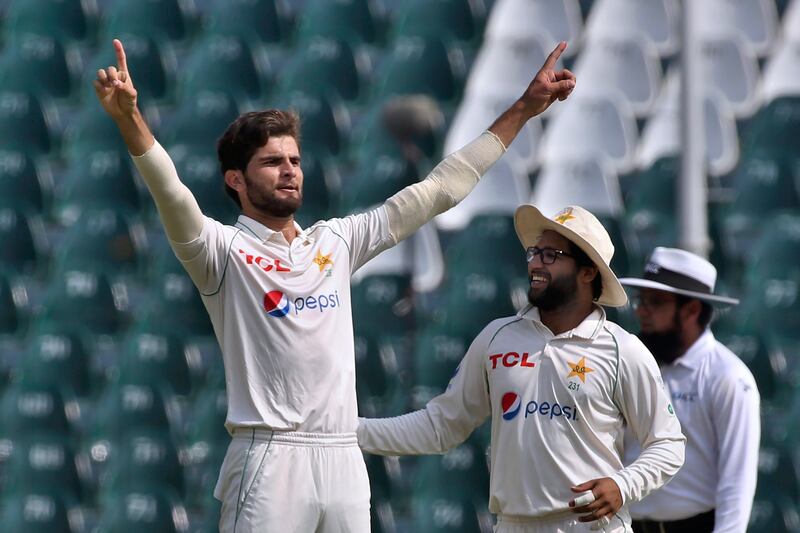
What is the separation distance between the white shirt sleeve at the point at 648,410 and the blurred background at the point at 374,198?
2.74 meters

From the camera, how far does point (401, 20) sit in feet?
23.9

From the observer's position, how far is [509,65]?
22.6ft

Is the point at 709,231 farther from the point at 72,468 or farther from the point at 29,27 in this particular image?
the point at 29,27

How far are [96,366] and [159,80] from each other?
1652 millimetres

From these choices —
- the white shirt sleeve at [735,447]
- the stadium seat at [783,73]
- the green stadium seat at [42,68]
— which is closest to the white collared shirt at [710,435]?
the white shirt sleeve at [735,447]

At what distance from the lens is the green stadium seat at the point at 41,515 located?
635 cm

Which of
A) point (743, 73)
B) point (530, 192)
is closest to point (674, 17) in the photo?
point (743, 73)

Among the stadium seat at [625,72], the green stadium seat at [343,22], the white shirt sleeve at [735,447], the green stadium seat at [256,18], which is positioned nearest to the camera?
the white shirt sleeve at [735,447]

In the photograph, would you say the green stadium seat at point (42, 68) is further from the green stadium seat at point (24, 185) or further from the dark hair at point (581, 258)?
the dark hair at point (581, 258)

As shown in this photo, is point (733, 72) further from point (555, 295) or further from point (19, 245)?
Answer: point (555, 295)

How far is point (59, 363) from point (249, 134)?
4.27 meters

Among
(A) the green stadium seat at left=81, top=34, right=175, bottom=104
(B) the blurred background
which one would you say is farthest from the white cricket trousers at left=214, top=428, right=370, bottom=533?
(A) the green stadium seat at left=81, top=34, right=175, bottom=104

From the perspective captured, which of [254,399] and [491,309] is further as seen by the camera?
[491,309]

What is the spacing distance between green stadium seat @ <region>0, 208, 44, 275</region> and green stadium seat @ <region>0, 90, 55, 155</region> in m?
0.48
